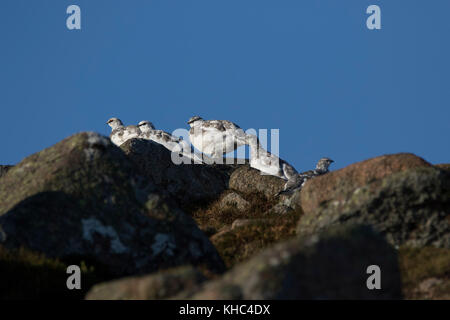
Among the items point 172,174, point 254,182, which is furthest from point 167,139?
point 254,182

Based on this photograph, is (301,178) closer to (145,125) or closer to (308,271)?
(145,125)

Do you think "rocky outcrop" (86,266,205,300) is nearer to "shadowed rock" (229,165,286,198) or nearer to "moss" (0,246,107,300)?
"moss" (0,246,107,300)

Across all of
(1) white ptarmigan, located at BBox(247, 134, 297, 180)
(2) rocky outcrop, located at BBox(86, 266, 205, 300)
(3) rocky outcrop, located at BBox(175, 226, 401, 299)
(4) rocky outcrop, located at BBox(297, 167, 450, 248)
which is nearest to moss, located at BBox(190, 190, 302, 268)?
(4) rocky outcrop, located at BBox(297, 167, 450, 248)

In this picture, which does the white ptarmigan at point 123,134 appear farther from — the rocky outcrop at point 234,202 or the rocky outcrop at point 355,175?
the rocky outcrop at point 355,175

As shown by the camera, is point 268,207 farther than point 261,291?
Yes

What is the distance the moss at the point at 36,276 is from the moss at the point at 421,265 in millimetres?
5621

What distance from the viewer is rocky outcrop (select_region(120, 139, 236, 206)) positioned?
25281 mm

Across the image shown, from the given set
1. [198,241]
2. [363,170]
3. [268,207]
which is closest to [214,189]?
[268,207]

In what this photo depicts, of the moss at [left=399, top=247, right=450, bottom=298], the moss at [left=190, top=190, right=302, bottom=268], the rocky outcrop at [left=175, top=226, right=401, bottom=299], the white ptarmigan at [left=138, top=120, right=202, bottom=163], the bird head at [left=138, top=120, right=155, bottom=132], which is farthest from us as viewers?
the bird head at [left=138, top=120, right=155, bottom=132]

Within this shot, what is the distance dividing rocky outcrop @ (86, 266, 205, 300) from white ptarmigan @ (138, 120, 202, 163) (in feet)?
66.7

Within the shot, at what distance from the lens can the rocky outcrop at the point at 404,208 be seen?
11469mm
